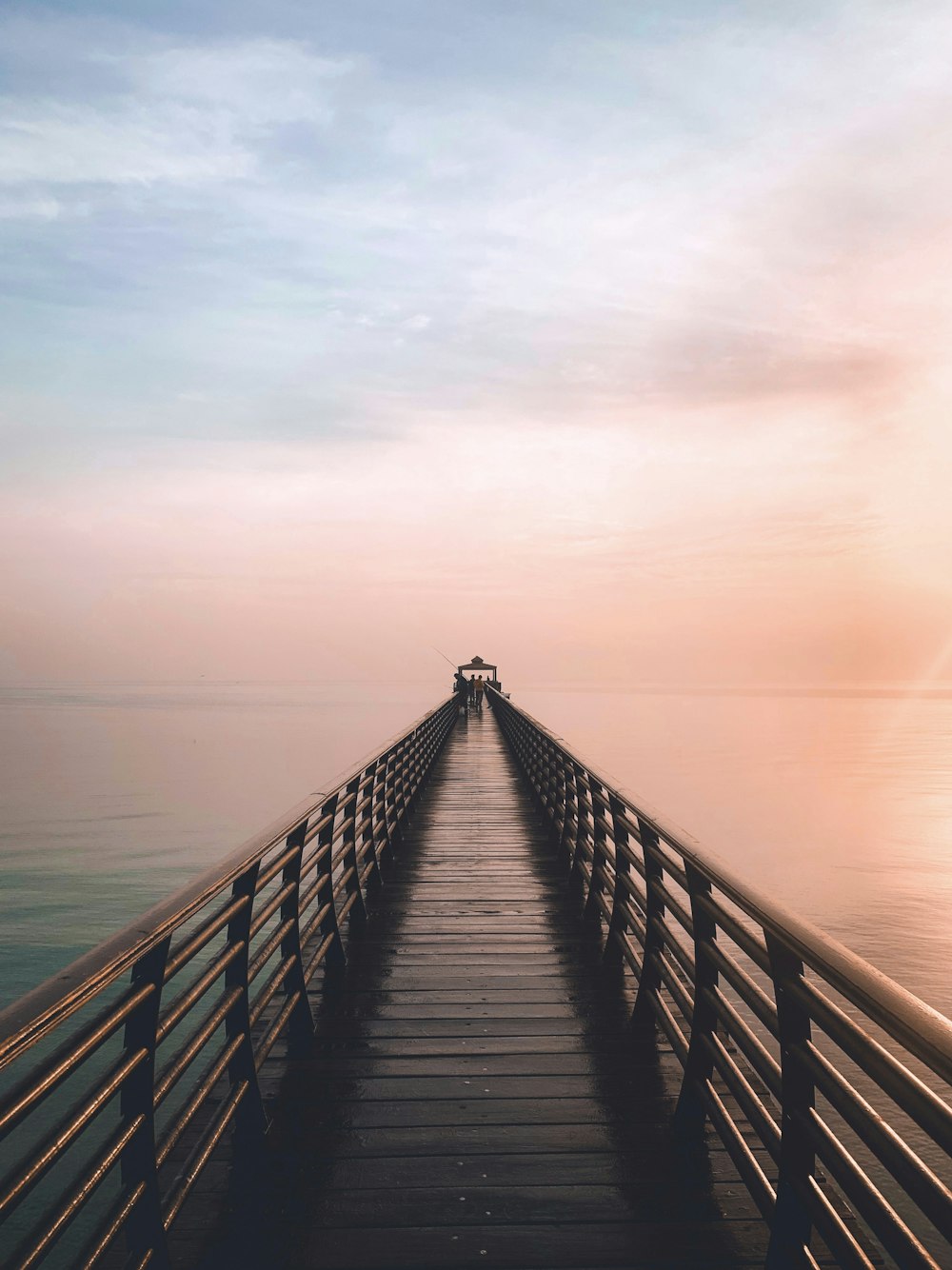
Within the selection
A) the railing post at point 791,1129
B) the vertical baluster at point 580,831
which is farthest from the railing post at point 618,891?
the railing post at point 791,1129

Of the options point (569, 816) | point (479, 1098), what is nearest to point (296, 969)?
point (479, 1098)

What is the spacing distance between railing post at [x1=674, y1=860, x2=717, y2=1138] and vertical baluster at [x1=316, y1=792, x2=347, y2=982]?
2144 millimetres

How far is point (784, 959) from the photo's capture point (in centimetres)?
234

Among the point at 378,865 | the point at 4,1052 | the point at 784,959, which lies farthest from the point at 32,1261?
the point at 378,865

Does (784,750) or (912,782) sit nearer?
(912,782)

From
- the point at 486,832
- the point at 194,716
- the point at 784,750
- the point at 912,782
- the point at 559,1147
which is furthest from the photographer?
the point at 194,716

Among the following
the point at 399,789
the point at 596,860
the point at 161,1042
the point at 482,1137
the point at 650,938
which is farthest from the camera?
the point at 399,789

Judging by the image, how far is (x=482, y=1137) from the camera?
321cm

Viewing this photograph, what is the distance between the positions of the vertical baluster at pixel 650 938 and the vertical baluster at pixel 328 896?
5.54ft

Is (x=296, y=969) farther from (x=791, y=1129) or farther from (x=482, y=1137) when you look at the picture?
(x=791, y=1129)

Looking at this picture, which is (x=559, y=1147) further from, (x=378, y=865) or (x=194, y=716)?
(x=194, y=716)

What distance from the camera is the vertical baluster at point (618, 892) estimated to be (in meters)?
5.09

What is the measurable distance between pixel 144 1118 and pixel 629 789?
331cm

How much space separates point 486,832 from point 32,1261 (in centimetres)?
860
